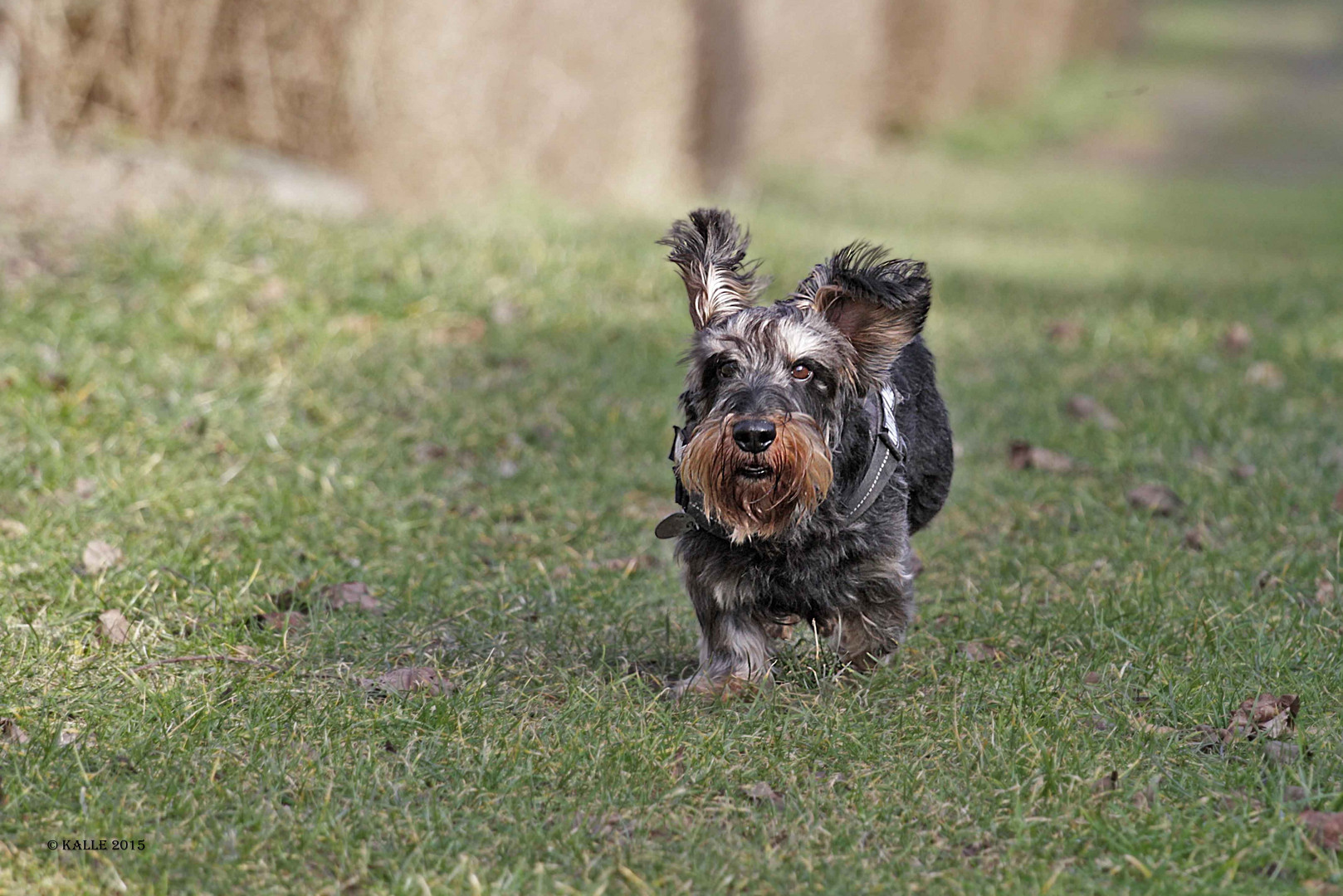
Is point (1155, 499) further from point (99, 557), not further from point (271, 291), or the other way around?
point (271, 291)

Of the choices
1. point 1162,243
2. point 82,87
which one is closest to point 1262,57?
point 1162,243

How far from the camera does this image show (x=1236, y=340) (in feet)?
30.2

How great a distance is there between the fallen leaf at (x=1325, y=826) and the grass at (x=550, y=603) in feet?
0.13

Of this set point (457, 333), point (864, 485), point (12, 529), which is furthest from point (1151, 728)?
point (457, 333)

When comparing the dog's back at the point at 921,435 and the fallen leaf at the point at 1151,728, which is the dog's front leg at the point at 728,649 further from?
the fallen leaf at the point at 1151,728

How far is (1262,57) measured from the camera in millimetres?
38781

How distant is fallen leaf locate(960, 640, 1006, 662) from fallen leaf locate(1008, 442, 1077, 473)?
2.35 m

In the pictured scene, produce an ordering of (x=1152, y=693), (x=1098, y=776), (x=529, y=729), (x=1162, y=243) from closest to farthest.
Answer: (x=1098, y=776) → (x=529, y=729) → (x=1152, y=693) → (x=1162, y=243)

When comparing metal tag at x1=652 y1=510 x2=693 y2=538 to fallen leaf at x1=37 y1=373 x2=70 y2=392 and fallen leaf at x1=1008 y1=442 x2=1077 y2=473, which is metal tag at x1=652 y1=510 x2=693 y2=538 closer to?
fallen leaf at x1=1008 y1=442 x2=1077 y2=473

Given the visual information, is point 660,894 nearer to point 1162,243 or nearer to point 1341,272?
point 1341,272

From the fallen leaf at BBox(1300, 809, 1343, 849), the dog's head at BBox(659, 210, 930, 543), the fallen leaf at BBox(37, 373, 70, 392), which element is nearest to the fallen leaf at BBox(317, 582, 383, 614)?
the dog's head at BBox(659, 210, 930, 543)

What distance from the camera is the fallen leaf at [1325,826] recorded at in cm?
328

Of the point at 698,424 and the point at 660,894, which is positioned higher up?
the point at 698,424

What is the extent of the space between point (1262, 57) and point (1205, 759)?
39.6 meters
